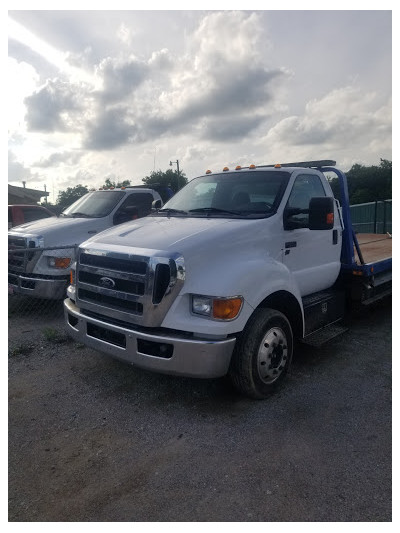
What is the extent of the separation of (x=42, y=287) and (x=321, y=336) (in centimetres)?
397

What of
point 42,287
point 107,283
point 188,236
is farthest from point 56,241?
point 188,236

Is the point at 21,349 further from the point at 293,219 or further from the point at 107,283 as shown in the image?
the point at 293,219

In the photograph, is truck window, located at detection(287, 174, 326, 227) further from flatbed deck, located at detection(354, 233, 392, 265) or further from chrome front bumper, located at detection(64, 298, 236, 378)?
chrome front bumper, located at detection(64, 298, 236, 378)

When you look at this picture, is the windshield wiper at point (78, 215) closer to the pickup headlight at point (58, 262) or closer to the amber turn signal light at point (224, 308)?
the pickup headlight at point (58, 262)

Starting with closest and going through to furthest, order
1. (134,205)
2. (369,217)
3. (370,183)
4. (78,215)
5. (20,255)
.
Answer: (20,255)
(78,215)
(134,205)
(369,217)
(370,183)

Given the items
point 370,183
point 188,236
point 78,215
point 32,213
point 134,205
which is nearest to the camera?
point 188,236

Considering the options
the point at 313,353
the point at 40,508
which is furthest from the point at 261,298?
the point at 40,508

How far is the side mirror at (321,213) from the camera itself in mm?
3742

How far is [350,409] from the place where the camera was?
3.44 meters

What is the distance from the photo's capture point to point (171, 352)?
3.05 m

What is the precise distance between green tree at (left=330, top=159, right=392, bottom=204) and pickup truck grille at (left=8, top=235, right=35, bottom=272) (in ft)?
105

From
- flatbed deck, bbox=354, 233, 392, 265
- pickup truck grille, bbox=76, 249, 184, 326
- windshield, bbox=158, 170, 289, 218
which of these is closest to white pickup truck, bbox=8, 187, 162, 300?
windshield, bbox=158, 170, 289, 218

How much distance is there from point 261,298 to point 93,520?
196 centimetres

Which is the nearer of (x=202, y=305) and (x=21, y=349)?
(x=202, y=305)
